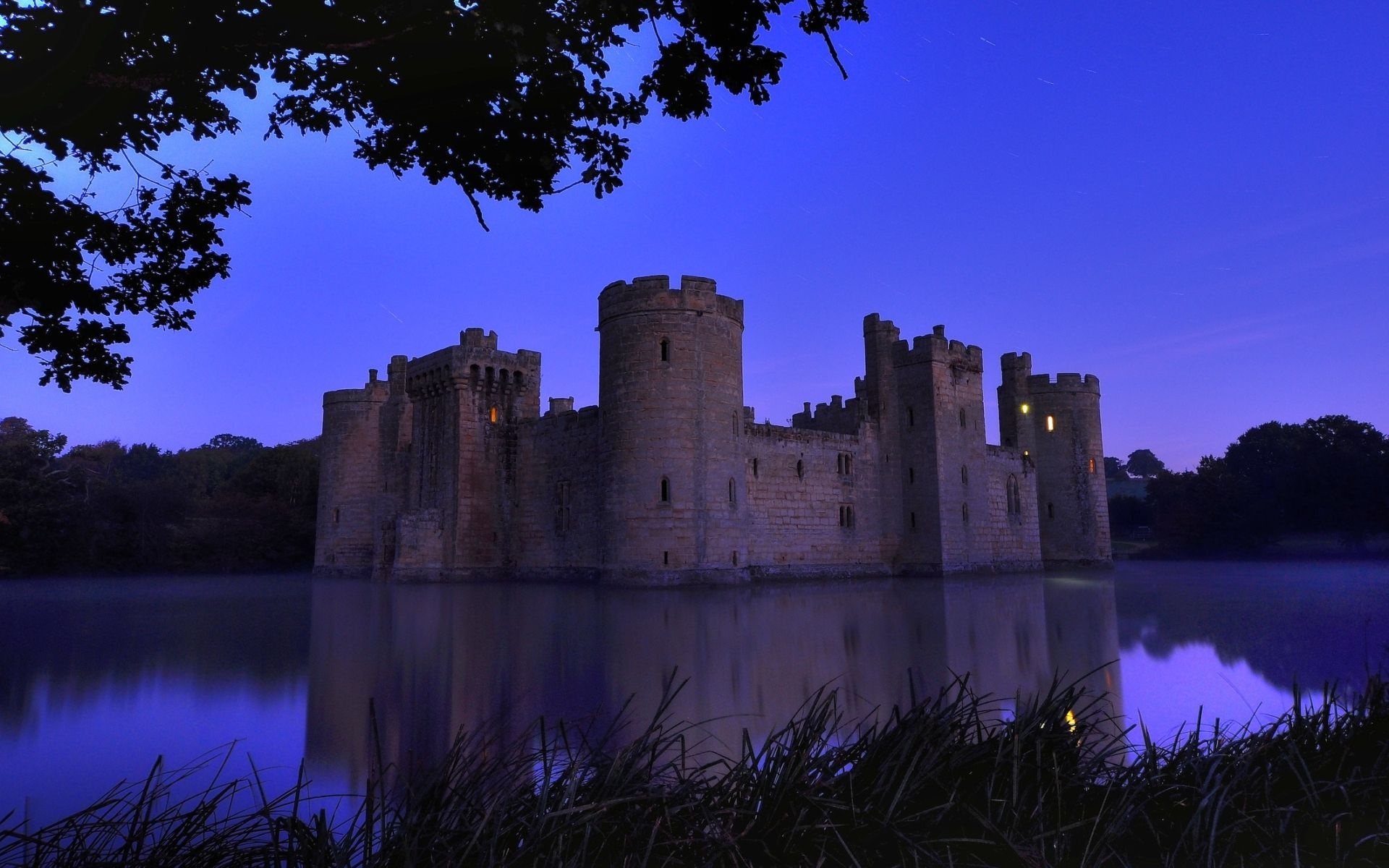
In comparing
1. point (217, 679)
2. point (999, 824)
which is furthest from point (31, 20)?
point (217, 679)

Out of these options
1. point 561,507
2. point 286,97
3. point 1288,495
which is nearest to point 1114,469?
point 1288,495

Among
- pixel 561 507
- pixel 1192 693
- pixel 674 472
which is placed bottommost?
pixel 1192 693

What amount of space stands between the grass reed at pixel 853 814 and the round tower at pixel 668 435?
2186 cm

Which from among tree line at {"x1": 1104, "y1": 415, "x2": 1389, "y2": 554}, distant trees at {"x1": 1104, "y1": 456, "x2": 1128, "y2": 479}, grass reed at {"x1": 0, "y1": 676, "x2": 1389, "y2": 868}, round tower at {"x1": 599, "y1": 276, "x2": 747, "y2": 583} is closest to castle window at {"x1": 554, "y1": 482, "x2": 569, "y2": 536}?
round tower at {"x1": 599, "y1": 276, "x2": 747, "y2": 583}

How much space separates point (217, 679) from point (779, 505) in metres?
23.1

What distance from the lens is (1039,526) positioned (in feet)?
136

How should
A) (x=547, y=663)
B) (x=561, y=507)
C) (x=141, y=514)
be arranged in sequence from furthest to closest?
1. (x=141, y=514)
2. (x=561, y=507)
3. (x=547, y=663)

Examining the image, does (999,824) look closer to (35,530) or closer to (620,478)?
(620,478)

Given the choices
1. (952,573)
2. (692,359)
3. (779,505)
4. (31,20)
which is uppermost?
(692,359)

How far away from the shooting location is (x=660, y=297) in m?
26.8

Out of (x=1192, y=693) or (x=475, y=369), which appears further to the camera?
(x=475, y=369)

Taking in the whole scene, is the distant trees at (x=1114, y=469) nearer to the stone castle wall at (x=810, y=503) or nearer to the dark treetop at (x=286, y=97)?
the stone castle wall at (x=810, y=503)

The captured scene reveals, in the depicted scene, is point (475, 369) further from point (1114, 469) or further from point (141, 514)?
point (1114, 469)

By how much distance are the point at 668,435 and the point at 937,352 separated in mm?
13282
